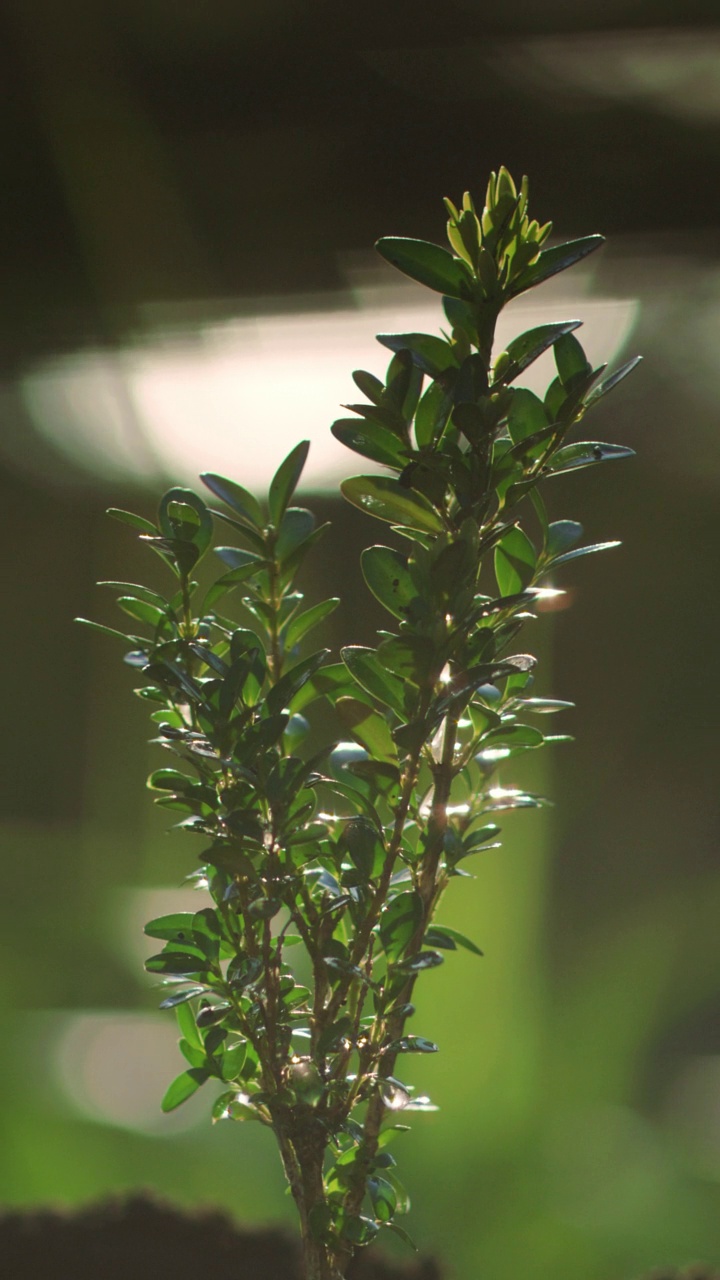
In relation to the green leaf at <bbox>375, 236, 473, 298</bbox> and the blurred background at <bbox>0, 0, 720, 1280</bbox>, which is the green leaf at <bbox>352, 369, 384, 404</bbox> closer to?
the green leaf at <bbox>375, 236, 473, 298</bbox>

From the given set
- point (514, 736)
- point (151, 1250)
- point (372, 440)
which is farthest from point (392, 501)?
point (151, 1250)

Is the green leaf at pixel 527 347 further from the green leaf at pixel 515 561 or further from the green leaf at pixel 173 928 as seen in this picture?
the green leaf at pixel 173 928

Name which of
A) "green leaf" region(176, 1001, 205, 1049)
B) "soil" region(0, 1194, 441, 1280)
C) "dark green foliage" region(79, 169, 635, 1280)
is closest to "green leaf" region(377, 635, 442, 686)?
"dark green foliage" region(79, 169, 635, 1280)

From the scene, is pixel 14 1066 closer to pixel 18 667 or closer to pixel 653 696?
pixel 18 667

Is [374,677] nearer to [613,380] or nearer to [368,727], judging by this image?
[368,727]

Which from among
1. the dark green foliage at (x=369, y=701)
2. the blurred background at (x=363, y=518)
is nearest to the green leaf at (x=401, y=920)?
the dark green foliage at (x=369, y=701)

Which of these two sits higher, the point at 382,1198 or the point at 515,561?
the point at 515,561

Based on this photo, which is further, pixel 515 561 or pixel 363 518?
pixel 363 518
